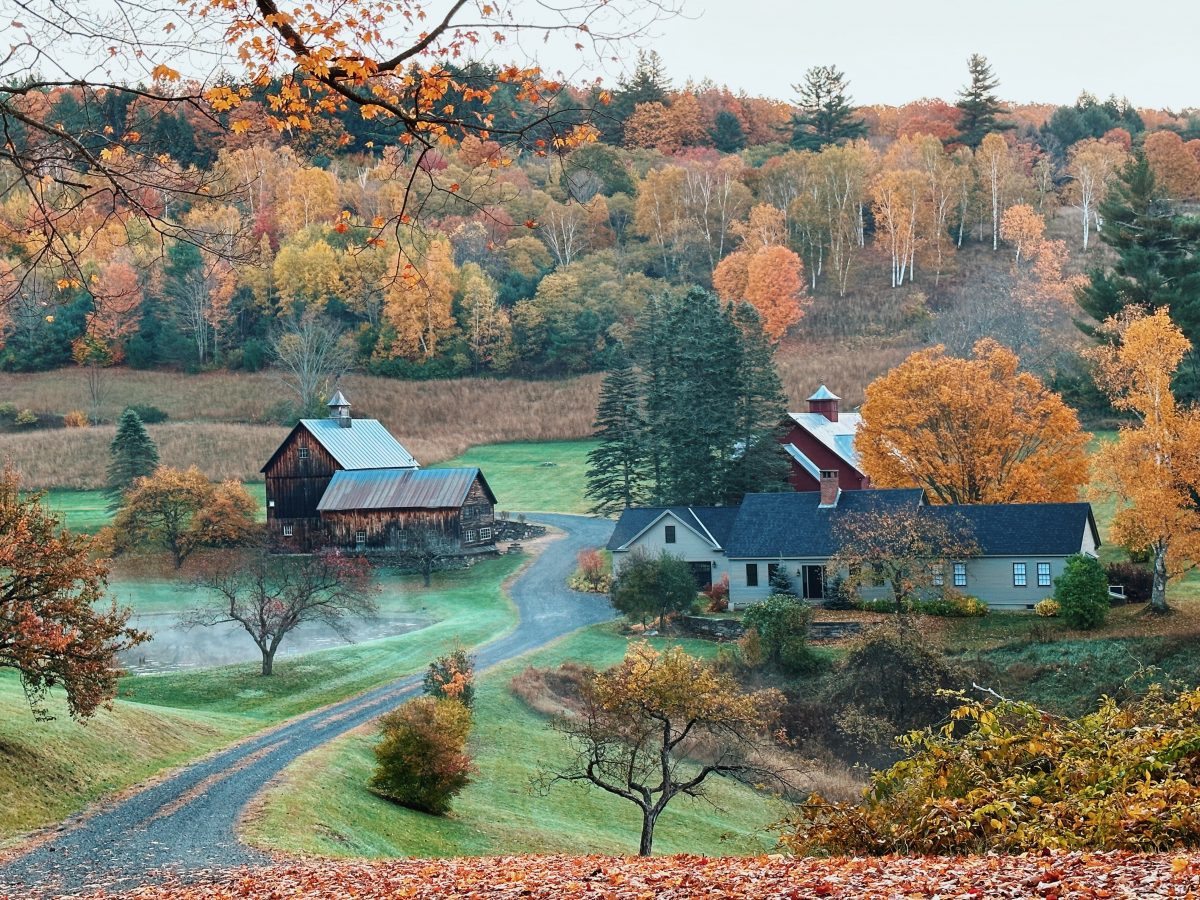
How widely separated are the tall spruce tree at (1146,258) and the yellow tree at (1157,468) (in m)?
16.4

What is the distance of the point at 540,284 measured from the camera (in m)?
97.2

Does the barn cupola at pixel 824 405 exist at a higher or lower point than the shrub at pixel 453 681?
higher

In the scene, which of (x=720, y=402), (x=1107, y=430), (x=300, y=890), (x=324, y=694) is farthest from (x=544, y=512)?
(x=300, y=890)

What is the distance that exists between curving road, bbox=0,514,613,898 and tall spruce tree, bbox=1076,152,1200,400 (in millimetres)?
40644

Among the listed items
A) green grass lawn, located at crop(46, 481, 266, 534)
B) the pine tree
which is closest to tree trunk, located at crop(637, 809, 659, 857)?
green grass lawn, located at crop(46, 481, 266, 534)

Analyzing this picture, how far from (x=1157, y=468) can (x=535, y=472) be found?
42648 mm

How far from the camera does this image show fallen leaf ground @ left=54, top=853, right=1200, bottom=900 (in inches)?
341

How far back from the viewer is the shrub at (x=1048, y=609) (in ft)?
140

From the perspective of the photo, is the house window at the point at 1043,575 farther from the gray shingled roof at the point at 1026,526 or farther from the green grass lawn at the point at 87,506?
the green grass lawn at the point at 87,506

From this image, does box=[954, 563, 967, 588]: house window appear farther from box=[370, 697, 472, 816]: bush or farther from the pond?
box=[370, 697, 472, 816]: bush

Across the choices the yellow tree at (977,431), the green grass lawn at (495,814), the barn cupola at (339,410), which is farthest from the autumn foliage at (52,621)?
the barn cupola at (339,410)

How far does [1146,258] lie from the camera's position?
60.3m

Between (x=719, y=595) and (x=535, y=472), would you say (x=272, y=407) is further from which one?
(x=719, y=595)

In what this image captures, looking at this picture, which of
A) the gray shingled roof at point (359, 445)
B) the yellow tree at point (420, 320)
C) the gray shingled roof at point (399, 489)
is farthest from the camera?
the yellow tree at point (420, 320)
